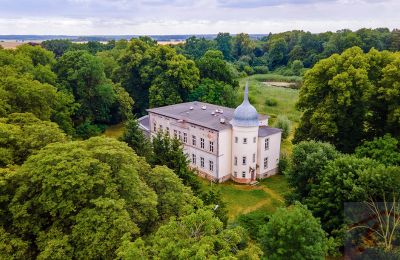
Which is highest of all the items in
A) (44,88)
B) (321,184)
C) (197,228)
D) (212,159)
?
(44,88)

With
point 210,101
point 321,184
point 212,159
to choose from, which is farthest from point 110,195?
point 210,101

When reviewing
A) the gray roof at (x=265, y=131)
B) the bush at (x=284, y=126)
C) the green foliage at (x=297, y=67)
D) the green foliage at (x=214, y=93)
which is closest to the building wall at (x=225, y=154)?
the gray roof at (x=265, y=131)

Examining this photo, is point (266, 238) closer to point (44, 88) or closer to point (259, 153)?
point (259, 153)

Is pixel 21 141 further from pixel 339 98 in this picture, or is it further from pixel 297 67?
pixel 297 67

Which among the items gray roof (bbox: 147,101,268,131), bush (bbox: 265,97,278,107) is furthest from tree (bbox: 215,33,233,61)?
gray roof (bbox: 147,101,268,131)

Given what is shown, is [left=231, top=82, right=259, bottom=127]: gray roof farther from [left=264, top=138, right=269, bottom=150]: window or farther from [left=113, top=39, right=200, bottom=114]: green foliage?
[left=113, top=39, right=200, bottom=114]: green foliage

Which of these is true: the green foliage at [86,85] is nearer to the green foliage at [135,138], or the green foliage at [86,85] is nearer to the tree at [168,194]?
the green foliage at [135,138]
